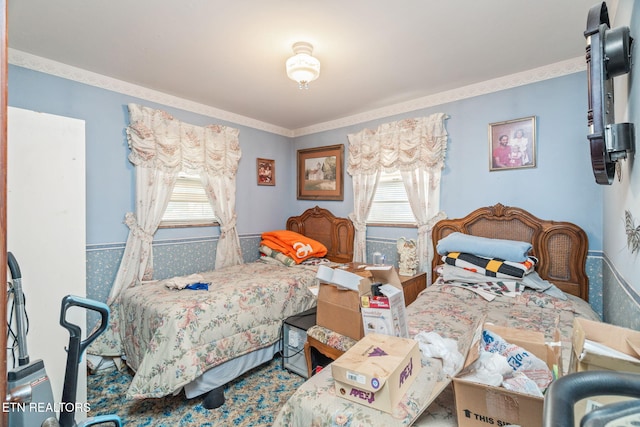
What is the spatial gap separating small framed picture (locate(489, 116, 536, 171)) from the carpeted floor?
2.67 meters

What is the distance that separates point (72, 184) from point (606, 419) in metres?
2.33

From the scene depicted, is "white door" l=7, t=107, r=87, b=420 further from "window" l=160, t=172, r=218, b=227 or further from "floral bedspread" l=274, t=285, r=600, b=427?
"floral bedspread" l=274, t=285, r=600, b=427

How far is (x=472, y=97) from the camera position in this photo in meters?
2.80

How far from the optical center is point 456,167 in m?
2.91

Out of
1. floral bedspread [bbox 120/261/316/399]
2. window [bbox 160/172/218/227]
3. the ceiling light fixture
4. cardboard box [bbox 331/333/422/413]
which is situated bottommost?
floral bedspread [bbox 120/261/316/399]

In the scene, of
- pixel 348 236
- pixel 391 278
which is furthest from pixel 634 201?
pixel 348 236

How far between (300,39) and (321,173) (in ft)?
6.84

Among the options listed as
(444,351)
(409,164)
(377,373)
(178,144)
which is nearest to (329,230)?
(409,164)

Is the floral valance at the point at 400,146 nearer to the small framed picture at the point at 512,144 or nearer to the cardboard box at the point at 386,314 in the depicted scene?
the small framed picture at the point at 512,144

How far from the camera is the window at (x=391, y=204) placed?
3.27m

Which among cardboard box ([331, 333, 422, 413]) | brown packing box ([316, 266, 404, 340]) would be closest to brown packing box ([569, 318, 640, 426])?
cardboard box ([331, 333, 422, 413])

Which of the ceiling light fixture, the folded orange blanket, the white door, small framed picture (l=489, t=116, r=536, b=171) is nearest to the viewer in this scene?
the white door

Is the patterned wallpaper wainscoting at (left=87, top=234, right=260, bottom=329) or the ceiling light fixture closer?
the ceiling light fixture

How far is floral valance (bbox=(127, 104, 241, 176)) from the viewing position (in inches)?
108
